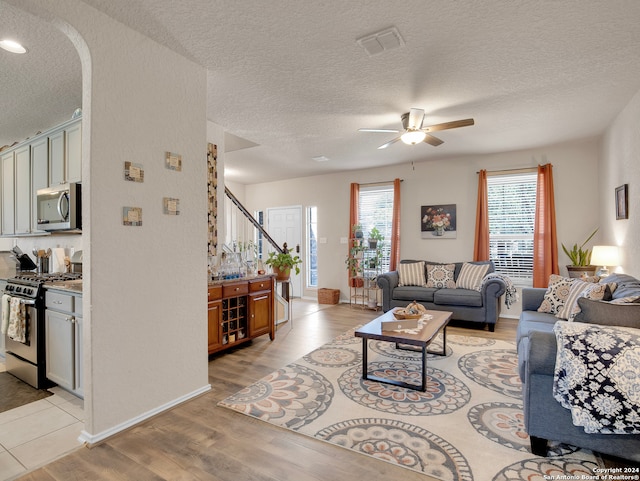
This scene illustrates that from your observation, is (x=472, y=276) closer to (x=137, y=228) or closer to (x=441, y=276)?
(x=441, y=276)

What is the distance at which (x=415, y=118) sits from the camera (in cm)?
352

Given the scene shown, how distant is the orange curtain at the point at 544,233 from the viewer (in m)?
5.03

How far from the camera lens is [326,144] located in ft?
16.4

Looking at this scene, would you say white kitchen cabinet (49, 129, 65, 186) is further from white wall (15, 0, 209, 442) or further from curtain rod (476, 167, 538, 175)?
curtain rod (476, 167, 538, 175)

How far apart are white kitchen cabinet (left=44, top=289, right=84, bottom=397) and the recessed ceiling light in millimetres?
1826

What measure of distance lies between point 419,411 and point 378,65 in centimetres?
277

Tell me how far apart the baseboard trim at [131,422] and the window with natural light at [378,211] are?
459cm

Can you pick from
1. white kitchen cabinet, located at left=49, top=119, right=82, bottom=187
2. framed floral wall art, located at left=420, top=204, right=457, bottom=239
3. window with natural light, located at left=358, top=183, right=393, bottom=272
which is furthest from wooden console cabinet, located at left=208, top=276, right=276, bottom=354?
framed floral wall art, located at left=420, top=204, right=457, bottom=239

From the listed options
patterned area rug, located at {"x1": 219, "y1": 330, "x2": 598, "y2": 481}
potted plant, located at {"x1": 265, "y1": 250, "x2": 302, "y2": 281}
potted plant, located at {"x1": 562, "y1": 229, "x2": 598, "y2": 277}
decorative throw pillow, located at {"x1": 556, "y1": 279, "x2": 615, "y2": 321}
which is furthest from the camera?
potted plant, located at {"x1": 265, "y1": 250, "x2": 302, "y2": 281}

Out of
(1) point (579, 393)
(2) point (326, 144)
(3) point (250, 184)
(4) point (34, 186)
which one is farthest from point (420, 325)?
(3) point (250, 184)

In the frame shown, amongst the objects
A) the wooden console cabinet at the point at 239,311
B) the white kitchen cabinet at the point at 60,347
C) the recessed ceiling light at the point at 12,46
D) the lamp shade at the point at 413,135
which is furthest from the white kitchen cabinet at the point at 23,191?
the lamp shade at the point at 413,135

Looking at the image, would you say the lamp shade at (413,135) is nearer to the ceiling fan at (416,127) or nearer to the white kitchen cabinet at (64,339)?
the ceiling fan at (416,127)

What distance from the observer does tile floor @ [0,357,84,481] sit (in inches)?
78.0

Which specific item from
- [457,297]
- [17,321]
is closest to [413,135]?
[457,297]
